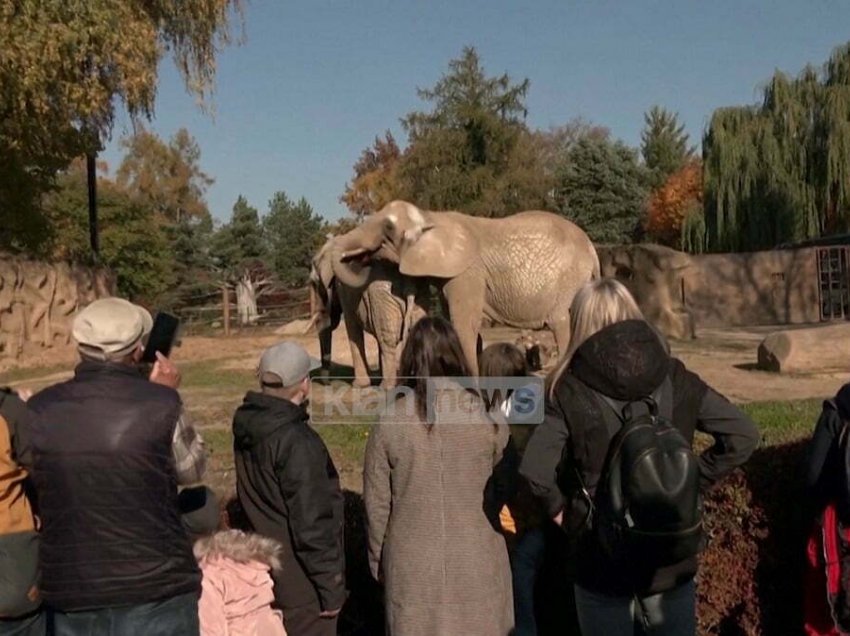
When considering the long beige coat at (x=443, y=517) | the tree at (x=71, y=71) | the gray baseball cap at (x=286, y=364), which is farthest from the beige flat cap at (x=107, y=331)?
the tree at (x=71, y=71)

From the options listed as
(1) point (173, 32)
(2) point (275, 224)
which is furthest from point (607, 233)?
(1) point (173, 32)

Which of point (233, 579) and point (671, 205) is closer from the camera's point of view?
point (233, 579)

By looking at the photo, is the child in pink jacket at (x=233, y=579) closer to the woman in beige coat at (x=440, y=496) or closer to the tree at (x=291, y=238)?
the woman in beige coat at (x=440, y=496)

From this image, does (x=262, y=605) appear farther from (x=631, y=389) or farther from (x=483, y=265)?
(x=483, y=265)

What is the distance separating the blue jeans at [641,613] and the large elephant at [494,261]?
7.97 m

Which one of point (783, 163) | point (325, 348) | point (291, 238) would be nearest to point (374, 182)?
point (291, 238)

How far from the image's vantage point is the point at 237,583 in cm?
379

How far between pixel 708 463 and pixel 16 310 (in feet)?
63.1

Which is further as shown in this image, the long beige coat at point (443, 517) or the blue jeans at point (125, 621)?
the long beige coat at point (443, 517)

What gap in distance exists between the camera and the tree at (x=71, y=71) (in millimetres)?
16344

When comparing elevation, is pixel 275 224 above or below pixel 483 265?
above

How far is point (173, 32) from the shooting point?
67.8 ft

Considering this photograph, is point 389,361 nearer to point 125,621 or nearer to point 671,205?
point 125,621

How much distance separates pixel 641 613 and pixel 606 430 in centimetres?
69
